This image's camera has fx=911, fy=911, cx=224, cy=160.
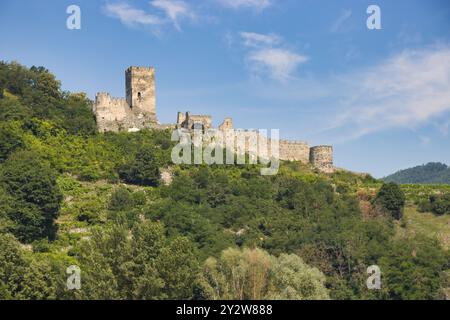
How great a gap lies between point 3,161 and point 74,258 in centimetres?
1345

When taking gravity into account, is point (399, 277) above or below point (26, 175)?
below

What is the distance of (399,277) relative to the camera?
42.2 meters

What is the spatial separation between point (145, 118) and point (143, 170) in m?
8.50

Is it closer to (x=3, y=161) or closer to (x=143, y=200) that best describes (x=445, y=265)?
(x=143, y=200)

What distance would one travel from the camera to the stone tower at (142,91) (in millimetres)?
62281

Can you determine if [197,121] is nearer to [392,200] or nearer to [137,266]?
[392,200]

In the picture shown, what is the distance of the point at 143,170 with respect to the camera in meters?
54.2

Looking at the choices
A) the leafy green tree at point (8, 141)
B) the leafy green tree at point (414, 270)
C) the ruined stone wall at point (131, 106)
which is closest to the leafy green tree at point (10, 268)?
the leafy green tree at point (8, 141)

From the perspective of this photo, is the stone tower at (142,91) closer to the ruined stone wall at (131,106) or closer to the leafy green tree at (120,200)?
the ruined stone wall at (131,106)

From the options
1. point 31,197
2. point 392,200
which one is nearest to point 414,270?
point 392,200

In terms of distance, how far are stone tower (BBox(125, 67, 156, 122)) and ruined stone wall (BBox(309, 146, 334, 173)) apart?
453 inches
